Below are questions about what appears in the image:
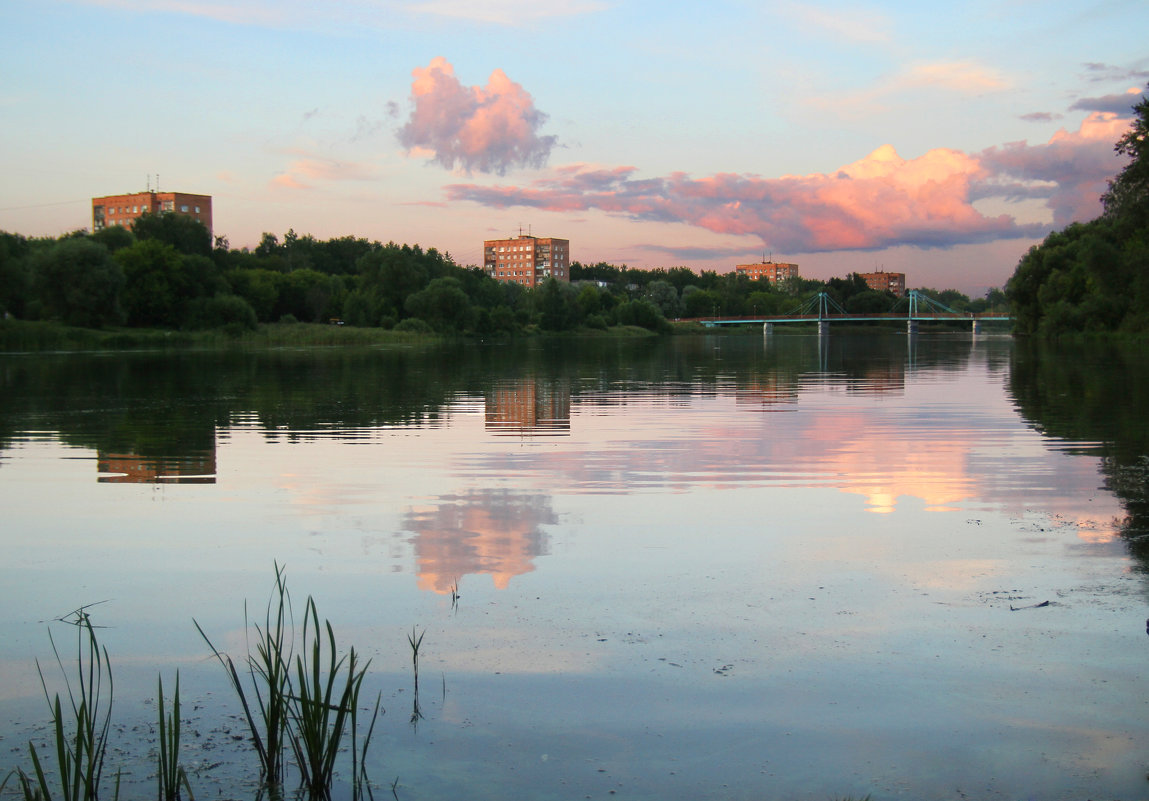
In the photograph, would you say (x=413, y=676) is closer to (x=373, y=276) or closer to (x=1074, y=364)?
(x=1074, y=364)

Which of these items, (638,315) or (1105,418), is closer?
(1105,418)

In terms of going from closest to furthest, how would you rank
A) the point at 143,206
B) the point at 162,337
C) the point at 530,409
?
1. the point at 530,409
2. the point at 162,337
3. the point at 143,206

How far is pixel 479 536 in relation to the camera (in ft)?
27.7

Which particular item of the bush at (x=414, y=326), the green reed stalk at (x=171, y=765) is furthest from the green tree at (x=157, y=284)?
the green reed stalk at (x=171, y=765)

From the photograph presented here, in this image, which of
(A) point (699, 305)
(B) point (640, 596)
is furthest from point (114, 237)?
(A) point (699, 305)

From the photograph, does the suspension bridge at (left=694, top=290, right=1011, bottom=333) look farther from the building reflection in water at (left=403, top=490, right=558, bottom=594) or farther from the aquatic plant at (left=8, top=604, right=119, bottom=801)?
the aquatic plant at (left=8, top=604, right=119, bottom=801)

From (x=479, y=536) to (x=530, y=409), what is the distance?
13228 mm

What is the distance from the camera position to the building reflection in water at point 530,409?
57.7 ft

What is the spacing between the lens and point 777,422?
18.4 m

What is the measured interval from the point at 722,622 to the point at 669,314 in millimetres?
184145

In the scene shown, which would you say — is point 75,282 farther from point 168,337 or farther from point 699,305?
point 699,305

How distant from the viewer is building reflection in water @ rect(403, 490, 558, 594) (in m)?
7.25

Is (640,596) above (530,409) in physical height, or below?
below

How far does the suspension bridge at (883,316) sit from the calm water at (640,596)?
130149 mm
